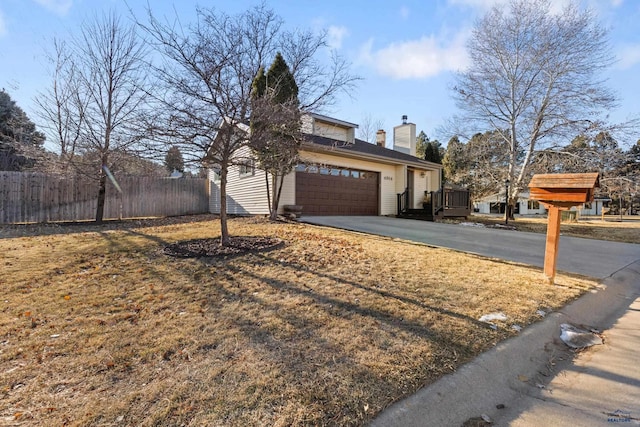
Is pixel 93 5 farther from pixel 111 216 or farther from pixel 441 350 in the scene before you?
pixel 441 350

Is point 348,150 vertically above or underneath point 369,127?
underneath

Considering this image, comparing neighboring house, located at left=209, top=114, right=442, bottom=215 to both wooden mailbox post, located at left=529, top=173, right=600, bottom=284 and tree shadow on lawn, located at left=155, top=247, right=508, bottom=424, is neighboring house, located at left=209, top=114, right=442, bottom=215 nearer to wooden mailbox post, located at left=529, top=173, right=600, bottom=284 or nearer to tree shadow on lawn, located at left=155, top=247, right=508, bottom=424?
wooden mailbox post, located at left=529, top=173, right=600, bottom=284

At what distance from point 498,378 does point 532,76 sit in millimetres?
18442

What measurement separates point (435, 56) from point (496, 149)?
9.95m

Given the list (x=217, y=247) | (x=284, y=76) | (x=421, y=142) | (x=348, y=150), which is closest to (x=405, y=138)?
(x=348, y=150)

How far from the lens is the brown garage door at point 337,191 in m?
12.0

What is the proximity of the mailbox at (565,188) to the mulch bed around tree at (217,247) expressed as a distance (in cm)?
458

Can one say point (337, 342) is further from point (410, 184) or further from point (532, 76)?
point (532, 76)

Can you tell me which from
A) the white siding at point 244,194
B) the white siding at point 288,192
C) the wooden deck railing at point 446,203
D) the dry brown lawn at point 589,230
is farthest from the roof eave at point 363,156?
the dry brown lawn at point 589,230

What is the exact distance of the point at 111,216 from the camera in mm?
12922

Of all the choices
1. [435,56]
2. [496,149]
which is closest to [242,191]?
[435,56]

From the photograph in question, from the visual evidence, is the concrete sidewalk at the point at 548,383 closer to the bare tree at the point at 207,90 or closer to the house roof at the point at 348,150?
the bare tree at the point at 207,90

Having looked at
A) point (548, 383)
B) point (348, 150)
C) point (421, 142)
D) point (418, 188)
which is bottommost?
point (548, 383)

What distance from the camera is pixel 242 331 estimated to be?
9.31 feet
